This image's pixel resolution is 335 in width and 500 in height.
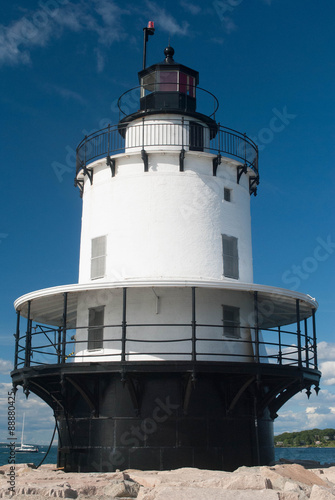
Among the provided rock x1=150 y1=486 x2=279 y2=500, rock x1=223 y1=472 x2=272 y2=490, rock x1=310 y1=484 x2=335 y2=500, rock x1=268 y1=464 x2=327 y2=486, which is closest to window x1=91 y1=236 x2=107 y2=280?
rock x1=268 y1=464 x2=327 y2=486

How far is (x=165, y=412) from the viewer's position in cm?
1909

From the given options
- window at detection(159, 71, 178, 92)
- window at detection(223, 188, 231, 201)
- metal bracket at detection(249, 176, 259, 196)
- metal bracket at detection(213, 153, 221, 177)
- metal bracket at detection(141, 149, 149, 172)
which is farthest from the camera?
window at detection(159, 71, 178, 92)

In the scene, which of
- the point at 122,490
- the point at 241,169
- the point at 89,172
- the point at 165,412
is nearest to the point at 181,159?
the point at 241,169

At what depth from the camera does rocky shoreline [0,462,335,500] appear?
1309cm

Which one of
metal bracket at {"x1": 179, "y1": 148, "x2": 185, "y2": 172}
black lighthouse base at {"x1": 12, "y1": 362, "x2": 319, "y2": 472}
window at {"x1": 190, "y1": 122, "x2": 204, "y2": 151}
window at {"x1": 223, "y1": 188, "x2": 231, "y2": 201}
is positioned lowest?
black lighthouse base at {"x1": 12, "y1": 362, "x2": 319, "y2": 472}

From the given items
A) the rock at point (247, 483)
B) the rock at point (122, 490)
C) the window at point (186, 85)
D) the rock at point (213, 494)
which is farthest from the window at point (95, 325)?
the window at point (186, 85)

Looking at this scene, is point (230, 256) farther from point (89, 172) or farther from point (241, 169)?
point (89, 172)

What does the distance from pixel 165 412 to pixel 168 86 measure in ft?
41.0

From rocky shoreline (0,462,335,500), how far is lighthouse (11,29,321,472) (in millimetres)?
1762

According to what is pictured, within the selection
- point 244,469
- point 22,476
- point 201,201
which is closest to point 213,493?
point 244,469

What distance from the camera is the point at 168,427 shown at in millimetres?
19000

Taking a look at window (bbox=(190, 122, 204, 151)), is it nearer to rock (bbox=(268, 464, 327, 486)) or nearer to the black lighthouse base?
the black lighthouse base

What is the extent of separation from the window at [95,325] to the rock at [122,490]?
6095mm

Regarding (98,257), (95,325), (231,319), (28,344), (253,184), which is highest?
(253,184)
